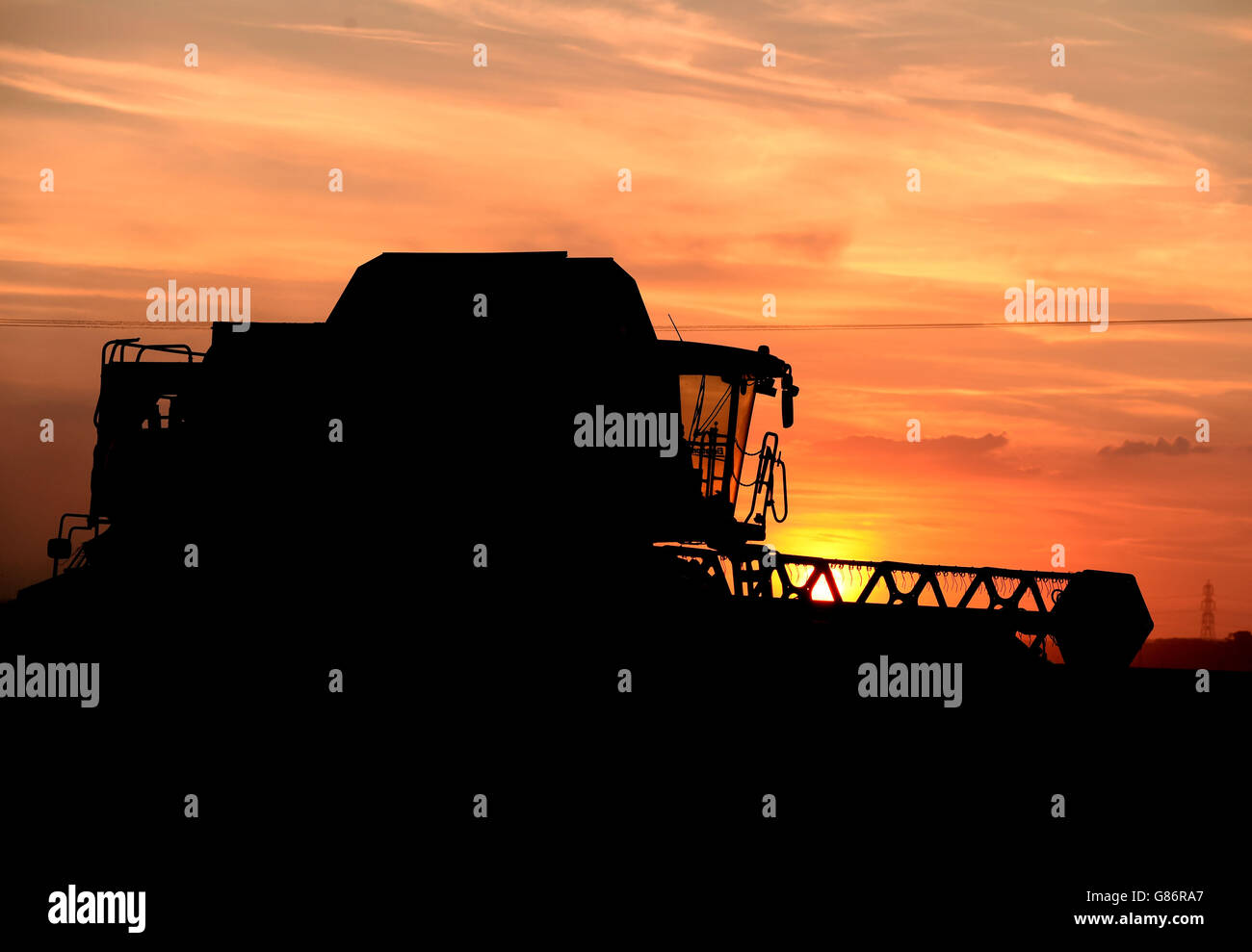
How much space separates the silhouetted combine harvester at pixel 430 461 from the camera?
1484 cm

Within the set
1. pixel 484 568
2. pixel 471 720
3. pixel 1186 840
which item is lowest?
pixel 1186 840

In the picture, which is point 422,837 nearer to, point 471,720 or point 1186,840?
point 471,720

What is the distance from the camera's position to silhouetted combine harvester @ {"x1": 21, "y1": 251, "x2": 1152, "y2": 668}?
48.7 feet

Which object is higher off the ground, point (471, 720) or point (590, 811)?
point (471, 720)

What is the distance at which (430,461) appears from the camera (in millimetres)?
14914

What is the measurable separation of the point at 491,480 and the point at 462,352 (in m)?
1.52

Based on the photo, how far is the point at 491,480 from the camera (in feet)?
48.6

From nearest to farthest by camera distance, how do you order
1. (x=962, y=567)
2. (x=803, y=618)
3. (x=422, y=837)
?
(x=422, y=837), (x=803, y=618), (x=962, y=567)
